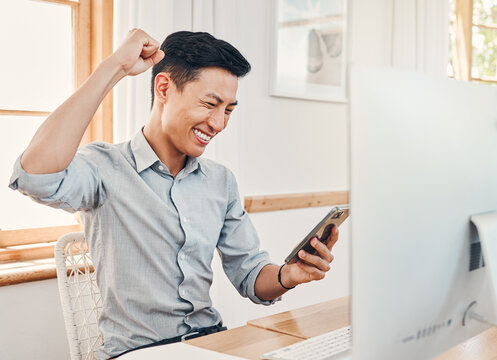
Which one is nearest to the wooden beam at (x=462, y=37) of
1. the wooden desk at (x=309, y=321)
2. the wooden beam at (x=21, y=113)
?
the wooden beam at (x=21, y=113)

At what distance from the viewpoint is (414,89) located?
0.77 metres

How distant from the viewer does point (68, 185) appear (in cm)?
138

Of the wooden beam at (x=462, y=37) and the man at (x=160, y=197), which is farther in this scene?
the wooden beam at (x=462, y=37)

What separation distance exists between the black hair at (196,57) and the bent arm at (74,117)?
19cm

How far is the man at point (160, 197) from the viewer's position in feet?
4.55

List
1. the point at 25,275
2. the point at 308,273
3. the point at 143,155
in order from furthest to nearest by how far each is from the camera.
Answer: the point at 25,275 < the point at 143,155 < the point at 308,273

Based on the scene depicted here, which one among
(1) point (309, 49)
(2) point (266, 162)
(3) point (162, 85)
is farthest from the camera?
(1) point (309, 49)

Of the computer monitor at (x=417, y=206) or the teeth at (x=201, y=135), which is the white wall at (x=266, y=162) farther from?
the computer monitor at (x=417, y=206)

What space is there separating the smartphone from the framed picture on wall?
1.59 m

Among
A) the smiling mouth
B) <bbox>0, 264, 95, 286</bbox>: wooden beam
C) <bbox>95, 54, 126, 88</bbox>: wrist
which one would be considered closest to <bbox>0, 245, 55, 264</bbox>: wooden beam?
<bbox>0, 264, 95, 286</bbox>: wooden beam

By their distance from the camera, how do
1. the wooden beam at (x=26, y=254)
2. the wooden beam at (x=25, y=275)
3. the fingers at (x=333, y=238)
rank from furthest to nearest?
1. the wooden beam at (x=26, y=254)
2. the wooden beam at (x=25, y=275)
3. the fingers at (x=333, y=238)

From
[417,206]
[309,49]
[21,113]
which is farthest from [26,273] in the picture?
[309,49]

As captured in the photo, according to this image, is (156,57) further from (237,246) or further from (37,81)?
(37,81)

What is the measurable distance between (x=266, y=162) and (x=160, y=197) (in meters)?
1.39
